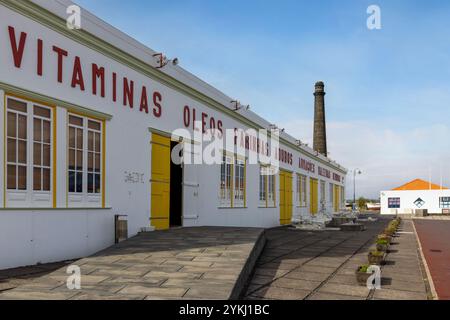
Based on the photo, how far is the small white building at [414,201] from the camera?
177 feet

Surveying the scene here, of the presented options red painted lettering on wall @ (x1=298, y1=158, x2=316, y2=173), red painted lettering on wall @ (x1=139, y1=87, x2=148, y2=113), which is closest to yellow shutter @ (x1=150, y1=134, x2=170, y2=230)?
red painted lettering on wall @ (x1=139, y1=87, x2=148, y2=113)

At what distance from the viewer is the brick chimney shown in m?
42.8

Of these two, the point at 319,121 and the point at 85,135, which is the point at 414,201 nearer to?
the point at 319,121

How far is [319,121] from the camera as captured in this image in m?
43.2

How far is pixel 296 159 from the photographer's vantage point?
2677 cm

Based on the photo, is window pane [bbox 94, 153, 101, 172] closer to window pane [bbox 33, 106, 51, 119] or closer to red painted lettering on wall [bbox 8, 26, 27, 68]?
window pane [bbox 33, 106, 51, 119]

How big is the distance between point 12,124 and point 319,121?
126 feet

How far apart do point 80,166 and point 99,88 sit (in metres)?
1.94

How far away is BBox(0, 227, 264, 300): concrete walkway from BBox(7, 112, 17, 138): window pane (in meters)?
2.70

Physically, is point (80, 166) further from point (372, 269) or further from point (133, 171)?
point (372, 269)

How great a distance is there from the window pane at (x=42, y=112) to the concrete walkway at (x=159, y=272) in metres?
3.05

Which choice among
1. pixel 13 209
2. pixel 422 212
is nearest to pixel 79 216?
pixel 13 209

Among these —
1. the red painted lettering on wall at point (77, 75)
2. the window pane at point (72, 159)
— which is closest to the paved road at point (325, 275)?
the window pane at point (72, 159)

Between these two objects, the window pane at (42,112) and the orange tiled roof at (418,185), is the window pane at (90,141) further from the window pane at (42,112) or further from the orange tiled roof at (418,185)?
the orange tiled roof at (418,185)
